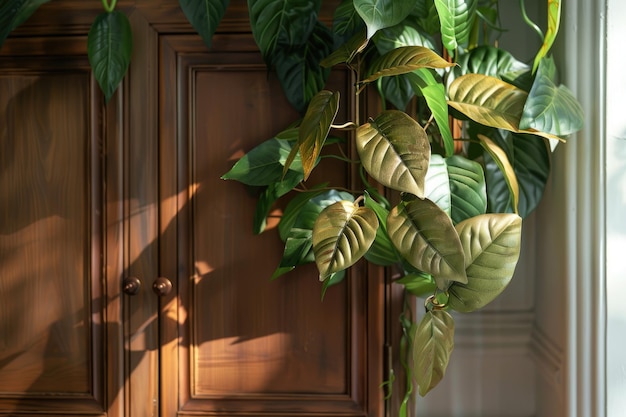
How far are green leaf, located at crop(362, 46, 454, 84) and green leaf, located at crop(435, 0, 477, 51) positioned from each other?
9 centimetres

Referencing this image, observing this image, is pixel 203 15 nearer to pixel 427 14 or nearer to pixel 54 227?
pixel 427 14

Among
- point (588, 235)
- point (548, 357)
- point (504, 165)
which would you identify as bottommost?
point (548, 357)

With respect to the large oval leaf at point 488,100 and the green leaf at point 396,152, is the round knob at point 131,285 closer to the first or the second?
the green leaf at point 396,152

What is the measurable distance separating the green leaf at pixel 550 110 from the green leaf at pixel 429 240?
0.69 ft

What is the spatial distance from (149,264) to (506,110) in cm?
70

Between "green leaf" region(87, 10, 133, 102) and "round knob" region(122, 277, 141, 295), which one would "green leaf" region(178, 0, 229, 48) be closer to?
"green leaf" region(87, 10, 133, 102)

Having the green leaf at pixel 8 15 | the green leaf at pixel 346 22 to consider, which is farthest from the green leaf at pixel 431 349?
the green leaf at pixel 8 15

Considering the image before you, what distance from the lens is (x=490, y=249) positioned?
0.94 meters

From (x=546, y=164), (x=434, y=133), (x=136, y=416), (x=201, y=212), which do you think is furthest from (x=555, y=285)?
(x=136, y=416)

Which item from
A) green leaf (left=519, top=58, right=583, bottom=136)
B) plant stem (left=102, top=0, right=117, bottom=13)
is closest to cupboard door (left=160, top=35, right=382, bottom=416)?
A: plant stem (left=102, top=0, right=117, bottom=13)

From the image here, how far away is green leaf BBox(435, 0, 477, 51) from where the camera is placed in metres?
1.00

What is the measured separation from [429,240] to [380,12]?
0.35 metres

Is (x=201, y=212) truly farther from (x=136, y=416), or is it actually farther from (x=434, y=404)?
(x=434, y=404)

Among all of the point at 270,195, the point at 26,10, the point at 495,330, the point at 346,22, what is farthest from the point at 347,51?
the point at 495,330
